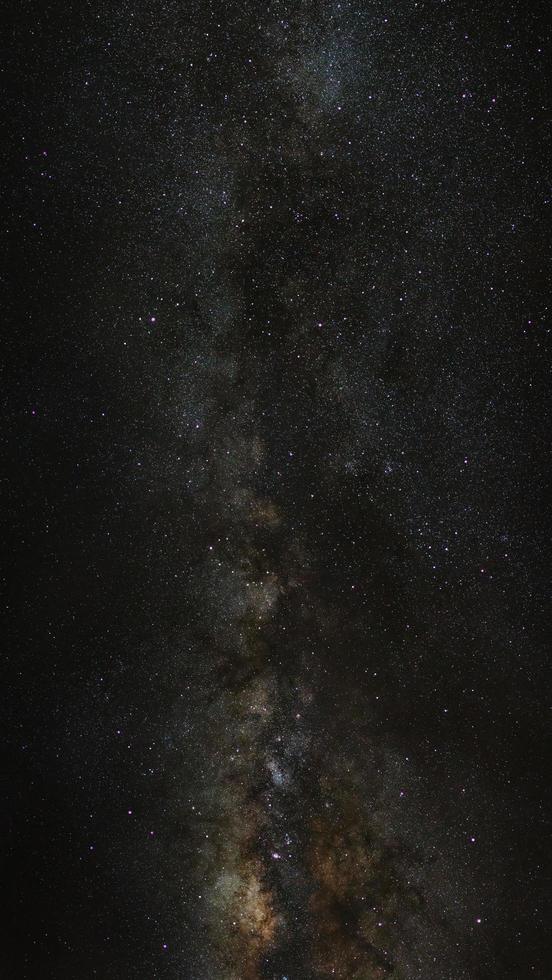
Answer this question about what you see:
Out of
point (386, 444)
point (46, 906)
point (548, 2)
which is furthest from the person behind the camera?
point (46, 906)

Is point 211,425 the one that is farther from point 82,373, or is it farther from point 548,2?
point 548,2

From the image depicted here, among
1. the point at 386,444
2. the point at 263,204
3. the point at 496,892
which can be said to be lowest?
the point at 496,892

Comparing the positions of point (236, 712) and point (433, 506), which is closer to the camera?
point (433, 506)

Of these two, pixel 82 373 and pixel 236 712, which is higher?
pixel 82 373

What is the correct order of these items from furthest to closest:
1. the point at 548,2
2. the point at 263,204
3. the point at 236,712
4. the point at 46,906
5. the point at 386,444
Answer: the point at 46,906, the point at 236,712, the point at 386,444, the point at 263,204, the point at 548,2

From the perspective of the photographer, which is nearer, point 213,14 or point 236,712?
point 213,14

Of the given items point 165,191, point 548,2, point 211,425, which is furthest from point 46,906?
point 548,2

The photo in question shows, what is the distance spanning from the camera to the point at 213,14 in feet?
14.8

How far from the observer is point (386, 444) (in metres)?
5.30

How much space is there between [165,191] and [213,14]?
1203mm

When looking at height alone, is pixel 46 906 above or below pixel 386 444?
below

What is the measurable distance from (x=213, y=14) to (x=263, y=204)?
4.17ft

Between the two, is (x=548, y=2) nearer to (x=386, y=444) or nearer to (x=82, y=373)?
(x=386, y=444)

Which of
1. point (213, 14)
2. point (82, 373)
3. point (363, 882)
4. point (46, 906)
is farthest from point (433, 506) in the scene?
point (46, 906)
